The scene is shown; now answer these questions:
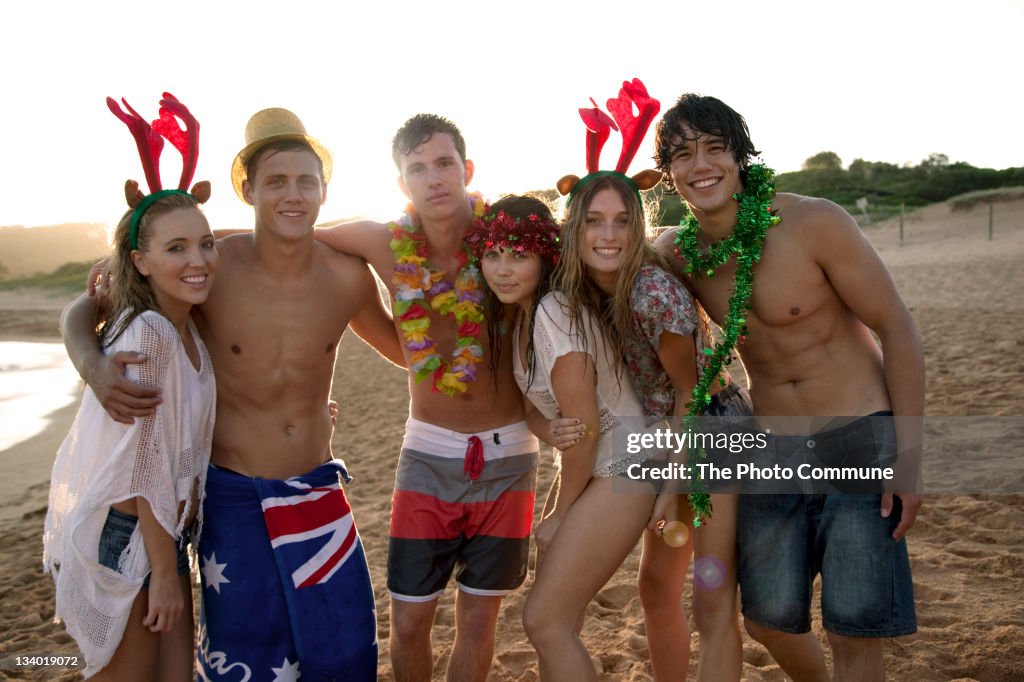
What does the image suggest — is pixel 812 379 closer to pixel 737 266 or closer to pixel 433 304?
pixel 737 266

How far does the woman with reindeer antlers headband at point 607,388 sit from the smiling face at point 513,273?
14 centimetres

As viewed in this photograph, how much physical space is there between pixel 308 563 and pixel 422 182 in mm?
1794

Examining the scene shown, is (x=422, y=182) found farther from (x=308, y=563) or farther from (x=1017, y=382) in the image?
(x=1017, y=382)

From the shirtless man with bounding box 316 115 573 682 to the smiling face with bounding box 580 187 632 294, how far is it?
73 centimetres

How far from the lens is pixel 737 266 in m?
3.15

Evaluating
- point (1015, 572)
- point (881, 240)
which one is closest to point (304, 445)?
point (1015, 572)

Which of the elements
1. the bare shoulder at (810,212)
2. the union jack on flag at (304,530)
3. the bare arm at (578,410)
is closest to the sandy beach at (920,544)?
the union jack on flag at (304,530)

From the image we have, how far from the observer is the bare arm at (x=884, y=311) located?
2889 mm

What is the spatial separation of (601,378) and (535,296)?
19.1 inches

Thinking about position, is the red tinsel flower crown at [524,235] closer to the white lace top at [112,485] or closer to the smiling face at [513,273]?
the smiling face at [513,273]

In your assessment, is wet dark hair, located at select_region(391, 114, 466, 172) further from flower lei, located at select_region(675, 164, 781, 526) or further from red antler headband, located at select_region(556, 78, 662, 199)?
flower lei, located at select_region(675, 164, 781, 526)

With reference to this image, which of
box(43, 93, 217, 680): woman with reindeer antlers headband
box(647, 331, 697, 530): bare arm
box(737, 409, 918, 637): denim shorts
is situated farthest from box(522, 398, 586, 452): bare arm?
box(43, 93, 217, 680): woman with reindeer antlers headband

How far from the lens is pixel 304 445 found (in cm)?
342

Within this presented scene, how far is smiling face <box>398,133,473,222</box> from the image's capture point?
3.53 metres
